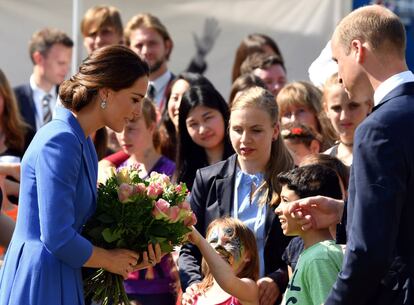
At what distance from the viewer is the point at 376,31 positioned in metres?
3.69

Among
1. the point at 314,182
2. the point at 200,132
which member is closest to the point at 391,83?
the point at 314,182

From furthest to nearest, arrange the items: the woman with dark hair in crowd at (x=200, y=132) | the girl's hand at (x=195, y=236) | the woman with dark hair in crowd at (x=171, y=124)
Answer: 1. the woman with dark hair in crowd at (x=171, y=124)
2. the woman with dark hair in crowd at (x=200, y=132)
3. the girl's hand at (x=195, y=236)

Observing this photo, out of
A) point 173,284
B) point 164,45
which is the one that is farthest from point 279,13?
point 173,284

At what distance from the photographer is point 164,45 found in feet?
27.8

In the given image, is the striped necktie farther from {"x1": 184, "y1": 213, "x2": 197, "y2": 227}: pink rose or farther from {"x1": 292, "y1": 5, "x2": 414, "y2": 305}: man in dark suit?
{"x1": 292, "y1": 5, "x2": 414, "y2": 305}: man in dark suit

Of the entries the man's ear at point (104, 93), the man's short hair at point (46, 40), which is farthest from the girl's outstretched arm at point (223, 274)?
the man's short hair at point (46, 40)

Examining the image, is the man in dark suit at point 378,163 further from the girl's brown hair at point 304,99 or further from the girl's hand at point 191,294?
the girl's brown hair at point 304,99

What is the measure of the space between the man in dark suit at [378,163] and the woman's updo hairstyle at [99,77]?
3.81 ft

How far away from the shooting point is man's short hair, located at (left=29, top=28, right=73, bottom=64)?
8.77m

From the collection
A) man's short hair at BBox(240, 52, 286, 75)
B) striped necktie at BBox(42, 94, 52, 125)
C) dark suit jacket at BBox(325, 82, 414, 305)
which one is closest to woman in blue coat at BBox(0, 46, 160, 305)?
dark suit jacket at BBox(325, 82, 414, 305)

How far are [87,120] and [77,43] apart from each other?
494 cm

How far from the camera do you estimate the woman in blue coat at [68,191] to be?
13.8 feet

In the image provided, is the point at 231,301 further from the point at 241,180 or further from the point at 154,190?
the point at 154,190

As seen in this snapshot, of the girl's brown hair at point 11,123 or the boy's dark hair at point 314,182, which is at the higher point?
the boy's dark hair at point 314,182
